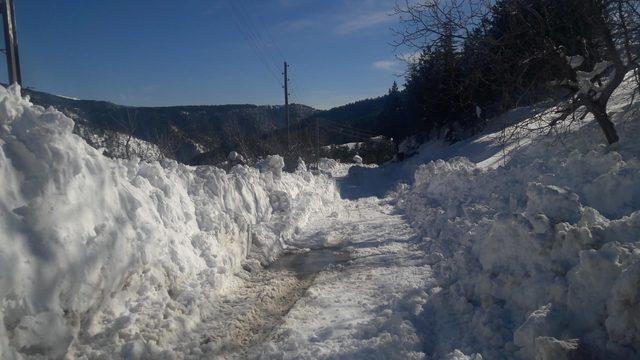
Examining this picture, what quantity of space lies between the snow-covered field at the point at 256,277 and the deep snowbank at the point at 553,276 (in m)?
0.02

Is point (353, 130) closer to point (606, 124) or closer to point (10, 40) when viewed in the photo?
point (606, 124)

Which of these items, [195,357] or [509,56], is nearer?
[195,357]

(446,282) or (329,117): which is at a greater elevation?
(329,117)

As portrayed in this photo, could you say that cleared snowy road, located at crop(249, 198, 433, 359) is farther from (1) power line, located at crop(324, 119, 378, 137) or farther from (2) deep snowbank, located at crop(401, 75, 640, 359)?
(1) power line, located at crop(324, 119, 378, 137)

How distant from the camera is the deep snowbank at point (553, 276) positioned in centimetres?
384

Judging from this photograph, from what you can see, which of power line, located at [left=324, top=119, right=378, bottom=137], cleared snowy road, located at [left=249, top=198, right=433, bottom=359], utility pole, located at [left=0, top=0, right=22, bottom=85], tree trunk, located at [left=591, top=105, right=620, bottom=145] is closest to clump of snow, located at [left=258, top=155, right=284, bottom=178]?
cleared snowy road, located at [left=249, top=198, right=433, bottom=359]

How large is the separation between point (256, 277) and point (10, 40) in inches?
295

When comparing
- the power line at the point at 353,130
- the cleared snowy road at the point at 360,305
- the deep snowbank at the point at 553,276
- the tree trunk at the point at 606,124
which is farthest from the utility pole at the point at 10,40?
the power line at the point at 353,130

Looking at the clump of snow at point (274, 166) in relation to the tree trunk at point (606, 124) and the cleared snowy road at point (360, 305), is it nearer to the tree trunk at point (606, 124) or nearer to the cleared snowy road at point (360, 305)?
the cleared snowy road at point (360, 305)

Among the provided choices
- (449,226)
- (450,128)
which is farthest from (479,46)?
(450,128)

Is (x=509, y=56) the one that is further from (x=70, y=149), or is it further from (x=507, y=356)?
(x=70, y=149)

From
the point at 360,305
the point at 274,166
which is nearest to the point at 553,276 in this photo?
the point at 360,305

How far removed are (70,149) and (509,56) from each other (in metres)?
8.07

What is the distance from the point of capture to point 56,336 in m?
4.27
